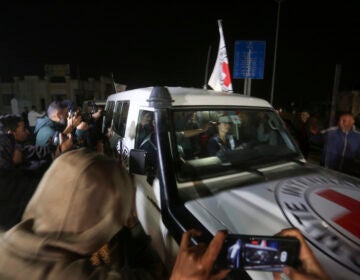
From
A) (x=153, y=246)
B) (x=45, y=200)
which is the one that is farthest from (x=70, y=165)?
(x=153, y=246)

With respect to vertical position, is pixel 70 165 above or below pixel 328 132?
above

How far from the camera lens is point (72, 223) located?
965 millimetres

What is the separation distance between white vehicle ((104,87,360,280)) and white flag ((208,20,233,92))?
1499 mm

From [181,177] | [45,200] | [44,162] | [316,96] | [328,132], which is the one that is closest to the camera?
[45,200]

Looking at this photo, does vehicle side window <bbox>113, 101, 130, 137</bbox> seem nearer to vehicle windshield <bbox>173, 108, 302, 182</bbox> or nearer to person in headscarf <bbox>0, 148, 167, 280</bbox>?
vehicle windshield <bbox>173, 108, 302, 182</bbox>

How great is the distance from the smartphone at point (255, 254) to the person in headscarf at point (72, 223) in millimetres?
401

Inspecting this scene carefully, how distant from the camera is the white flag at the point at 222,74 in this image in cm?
436

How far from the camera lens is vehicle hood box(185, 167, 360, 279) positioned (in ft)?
4.39

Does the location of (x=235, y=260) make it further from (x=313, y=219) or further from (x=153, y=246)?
(x=153, y=246)

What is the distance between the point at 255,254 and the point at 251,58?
5.38 m

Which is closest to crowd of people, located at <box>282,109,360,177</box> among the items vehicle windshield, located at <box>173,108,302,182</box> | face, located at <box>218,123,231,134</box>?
vehicle windshield, located at <box>173,108,302,182</box>

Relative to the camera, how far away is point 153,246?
2.22 meters

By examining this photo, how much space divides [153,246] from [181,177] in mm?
734

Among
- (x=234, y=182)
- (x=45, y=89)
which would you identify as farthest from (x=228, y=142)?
(x=45, y=89)
